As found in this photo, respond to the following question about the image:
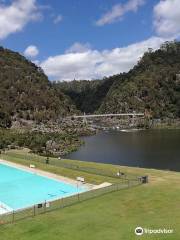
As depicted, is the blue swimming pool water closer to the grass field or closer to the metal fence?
the metal fence

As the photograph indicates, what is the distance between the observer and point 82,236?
1021 inches

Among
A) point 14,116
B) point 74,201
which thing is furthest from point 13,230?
point 14,116

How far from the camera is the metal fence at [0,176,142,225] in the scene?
3036 centimetres

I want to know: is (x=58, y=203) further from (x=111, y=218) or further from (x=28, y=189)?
(x=28, y=189)

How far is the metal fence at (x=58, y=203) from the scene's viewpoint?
30.4 metres

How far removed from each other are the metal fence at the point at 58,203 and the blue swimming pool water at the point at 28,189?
15.2 feet

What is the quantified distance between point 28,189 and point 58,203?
12480mm

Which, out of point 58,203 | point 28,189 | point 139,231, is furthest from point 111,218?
point 28,189

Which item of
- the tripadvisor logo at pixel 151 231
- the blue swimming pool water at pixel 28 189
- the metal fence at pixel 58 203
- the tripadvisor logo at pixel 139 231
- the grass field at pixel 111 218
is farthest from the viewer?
the blue swimming pool water at pixel 28 189

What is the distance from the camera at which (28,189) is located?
149 ft

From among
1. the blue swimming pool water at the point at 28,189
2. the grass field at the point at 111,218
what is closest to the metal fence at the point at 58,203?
the grass field at the point at 111,218

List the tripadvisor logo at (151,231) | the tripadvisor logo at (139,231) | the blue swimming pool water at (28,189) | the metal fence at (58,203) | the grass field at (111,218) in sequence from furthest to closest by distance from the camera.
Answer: the blue swimming pool water at (28,189) → the metal fence at (58,203) → the grass field at (111,218) → the tripadvisor logo at (151,231) → the tripadvisor logo at (139,231)

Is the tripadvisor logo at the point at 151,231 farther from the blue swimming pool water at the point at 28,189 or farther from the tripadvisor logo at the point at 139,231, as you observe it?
the blue swimming pool water at the point at 28,189

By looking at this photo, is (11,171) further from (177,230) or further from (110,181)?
(177,230)
